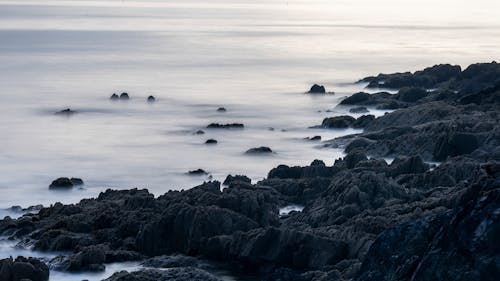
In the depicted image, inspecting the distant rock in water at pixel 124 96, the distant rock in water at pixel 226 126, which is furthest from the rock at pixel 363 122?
the distant rock in water at pixel 124 96

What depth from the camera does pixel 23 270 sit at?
3172 cm

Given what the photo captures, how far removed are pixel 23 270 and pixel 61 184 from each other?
23182mm

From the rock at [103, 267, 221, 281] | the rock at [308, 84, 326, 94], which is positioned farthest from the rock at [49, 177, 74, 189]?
the rock at [308, 84, 326, 94]

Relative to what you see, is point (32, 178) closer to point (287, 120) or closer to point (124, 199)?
point (124, 199)

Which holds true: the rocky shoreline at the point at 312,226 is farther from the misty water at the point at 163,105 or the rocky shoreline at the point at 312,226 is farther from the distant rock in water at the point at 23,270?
the misty water at the point at 163,105

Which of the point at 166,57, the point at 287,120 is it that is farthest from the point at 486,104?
the point at 166,57

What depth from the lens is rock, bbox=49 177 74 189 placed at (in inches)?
2143

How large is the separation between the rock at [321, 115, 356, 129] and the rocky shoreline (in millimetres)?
18661

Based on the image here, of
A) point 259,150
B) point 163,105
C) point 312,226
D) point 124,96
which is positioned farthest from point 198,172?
point 124,96

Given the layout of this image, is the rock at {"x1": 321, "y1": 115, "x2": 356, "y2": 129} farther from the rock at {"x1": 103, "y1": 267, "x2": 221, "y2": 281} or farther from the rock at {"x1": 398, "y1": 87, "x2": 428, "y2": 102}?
the rock at {"x1": 103, "y1": 267, "x2": 221, "y2": 281}

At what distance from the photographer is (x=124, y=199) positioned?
4288 cm

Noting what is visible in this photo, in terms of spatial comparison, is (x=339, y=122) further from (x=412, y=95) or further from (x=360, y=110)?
(x=412, y=95)

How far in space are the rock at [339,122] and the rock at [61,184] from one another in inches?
932

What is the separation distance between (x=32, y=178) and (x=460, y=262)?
141 feet
